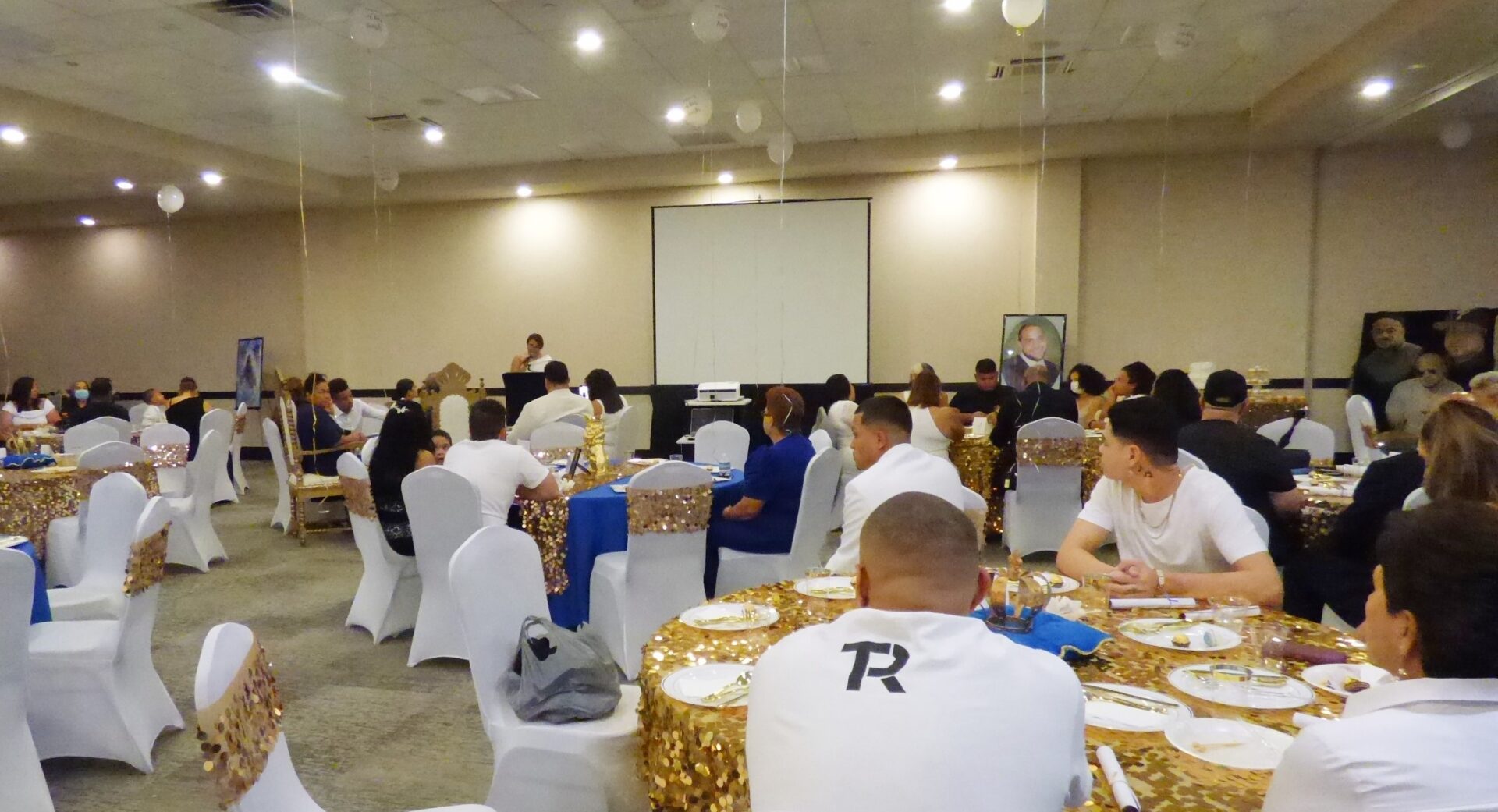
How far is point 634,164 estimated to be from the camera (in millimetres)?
10203

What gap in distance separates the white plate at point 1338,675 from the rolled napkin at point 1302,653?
14 mm

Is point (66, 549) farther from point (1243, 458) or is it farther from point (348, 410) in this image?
point (1243, 458)

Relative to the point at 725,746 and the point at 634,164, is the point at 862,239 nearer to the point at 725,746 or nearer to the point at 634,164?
the point at 634,164

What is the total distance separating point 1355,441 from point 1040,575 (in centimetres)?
595

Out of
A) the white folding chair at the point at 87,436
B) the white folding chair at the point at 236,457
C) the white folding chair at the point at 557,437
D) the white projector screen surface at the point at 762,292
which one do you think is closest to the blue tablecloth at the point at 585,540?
the white folding chair at the point at 557,437

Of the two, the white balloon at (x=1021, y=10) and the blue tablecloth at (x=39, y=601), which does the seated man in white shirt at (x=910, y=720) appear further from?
the white balloon at (x=1021, y=10)

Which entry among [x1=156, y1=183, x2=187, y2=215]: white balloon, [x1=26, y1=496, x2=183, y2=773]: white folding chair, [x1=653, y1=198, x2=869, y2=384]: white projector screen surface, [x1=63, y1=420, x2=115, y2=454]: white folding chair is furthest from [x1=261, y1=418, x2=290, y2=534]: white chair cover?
[x1=653, y1=198, x2=869, y2=384]: white projector screen surface

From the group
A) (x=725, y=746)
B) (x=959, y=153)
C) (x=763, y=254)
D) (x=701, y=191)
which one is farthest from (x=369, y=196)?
(x=725, y=746)

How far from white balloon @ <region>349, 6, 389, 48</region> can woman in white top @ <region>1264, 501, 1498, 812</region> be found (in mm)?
5880

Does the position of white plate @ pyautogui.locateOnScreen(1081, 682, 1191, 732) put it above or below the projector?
below

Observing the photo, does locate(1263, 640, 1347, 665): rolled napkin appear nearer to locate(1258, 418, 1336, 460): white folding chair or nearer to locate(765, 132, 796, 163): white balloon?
locate(1258, 418, 1336, 460): white folding chair

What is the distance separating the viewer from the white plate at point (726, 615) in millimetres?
2064

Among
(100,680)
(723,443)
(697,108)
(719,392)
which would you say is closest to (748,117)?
(697,108)

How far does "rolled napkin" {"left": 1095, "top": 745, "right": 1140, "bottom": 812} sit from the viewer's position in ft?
4.01
